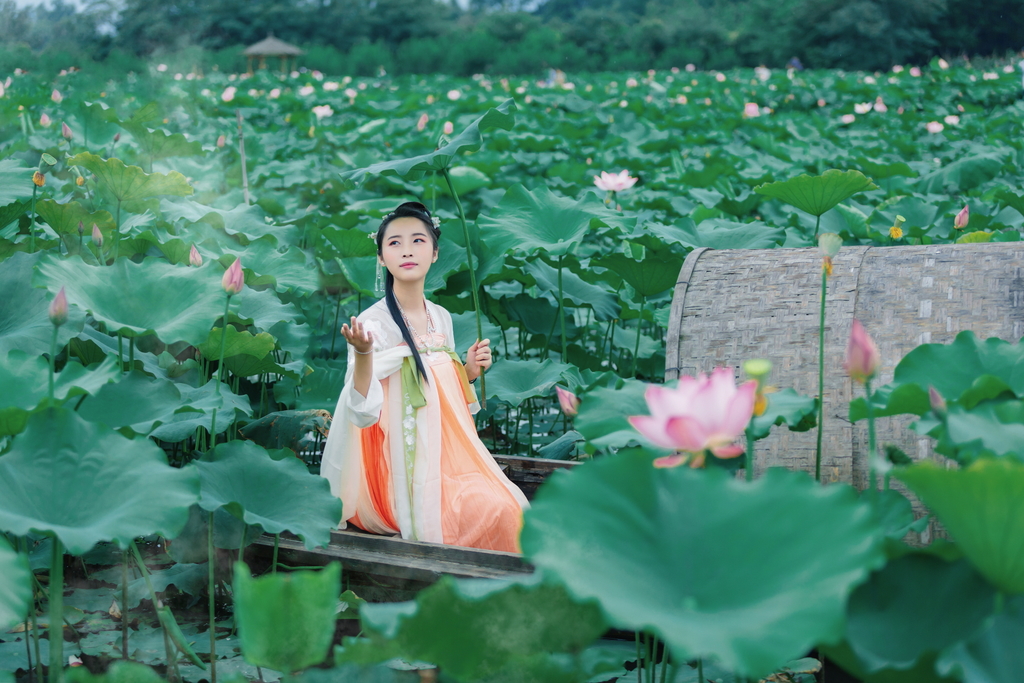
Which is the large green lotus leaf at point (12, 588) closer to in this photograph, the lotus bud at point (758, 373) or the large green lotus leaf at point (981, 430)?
the lotus bud at point (758, 373)

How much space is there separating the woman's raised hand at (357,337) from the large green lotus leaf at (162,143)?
5.45 feet

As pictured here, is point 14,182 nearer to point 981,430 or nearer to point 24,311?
point 24,311

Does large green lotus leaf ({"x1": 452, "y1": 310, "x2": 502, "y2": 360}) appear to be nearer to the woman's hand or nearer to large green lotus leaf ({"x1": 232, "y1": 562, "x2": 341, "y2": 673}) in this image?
the woman's hand

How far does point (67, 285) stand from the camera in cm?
147

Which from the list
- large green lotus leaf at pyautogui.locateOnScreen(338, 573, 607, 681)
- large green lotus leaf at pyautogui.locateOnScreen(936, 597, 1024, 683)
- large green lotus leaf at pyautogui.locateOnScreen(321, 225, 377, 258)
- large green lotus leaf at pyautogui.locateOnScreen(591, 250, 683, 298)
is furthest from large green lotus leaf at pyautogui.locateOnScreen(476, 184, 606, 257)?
large green lotus leaf at pyautogui.locateOnScreen(936, 597, 1024, 683)

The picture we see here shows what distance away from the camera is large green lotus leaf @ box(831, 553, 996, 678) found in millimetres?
880

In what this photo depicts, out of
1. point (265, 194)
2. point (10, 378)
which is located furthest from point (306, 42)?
point (10, 378)

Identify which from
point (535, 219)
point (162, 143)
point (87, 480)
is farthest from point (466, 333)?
point (162, 143)

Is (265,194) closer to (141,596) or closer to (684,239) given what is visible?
(684,239)

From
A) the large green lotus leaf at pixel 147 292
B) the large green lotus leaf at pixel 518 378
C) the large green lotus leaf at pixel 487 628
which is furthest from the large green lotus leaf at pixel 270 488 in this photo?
the large green lotus leaf at pixel 518 378

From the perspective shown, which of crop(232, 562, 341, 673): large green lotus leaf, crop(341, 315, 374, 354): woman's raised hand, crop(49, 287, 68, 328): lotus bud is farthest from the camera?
crop(341, 315, 374, 354): woman's raised hand

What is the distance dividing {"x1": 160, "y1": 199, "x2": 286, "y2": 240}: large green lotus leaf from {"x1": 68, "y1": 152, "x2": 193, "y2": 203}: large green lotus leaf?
240mm

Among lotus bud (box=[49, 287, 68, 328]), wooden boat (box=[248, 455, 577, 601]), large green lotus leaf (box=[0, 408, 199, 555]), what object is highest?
lotus bud (box=[49, 287, 68, 328])

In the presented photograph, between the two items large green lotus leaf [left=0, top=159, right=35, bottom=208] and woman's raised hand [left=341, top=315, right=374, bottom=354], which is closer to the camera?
woman's raised hand [left=341, top=315, right=374, bottom=354]
